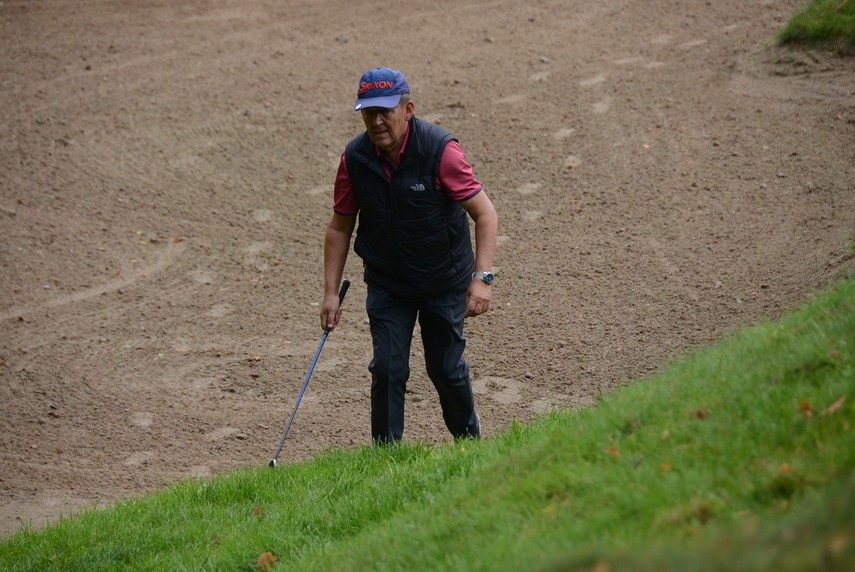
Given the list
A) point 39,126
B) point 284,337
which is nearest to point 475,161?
point 284,337

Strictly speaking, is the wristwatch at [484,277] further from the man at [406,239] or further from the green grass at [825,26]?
the green grass at [825,26]

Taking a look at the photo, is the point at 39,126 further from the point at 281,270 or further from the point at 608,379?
the point at 608,379

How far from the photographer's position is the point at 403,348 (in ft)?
16.5

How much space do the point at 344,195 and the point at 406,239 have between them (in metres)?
0.46

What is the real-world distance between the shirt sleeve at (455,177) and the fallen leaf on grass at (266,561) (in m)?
2.10

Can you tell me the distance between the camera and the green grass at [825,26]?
10.5 m

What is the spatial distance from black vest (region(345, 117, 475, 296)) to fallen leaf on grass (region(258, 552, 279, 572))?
1651 mm

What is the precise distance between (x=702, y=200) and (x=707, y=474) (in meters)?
6.51

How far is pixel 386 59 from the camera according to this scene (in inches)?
502

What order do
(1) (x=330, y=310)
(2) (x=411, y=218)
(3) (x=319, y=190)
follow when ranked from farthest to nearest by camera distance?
(3) (x=319, y=190), (1) (x=330, y=310), (2) (x=411, y=218)

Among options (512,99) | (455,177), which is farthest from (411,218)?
(512,99)

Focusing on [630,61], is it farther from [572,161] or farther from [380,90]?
[380,90]

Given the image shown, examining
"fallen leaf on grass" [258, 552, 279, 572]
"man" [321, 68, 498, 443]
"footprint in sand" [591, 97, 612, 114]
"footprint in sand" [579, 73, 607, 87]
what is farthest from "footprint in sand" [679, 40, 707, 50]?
"fallen leaf on grass" [258, 552, 279, 572]

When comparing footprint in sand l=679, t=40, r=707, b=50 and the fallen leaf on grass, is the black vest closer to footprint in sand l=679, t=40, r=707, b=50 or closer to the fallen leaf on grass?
the fallen leaf on grass
